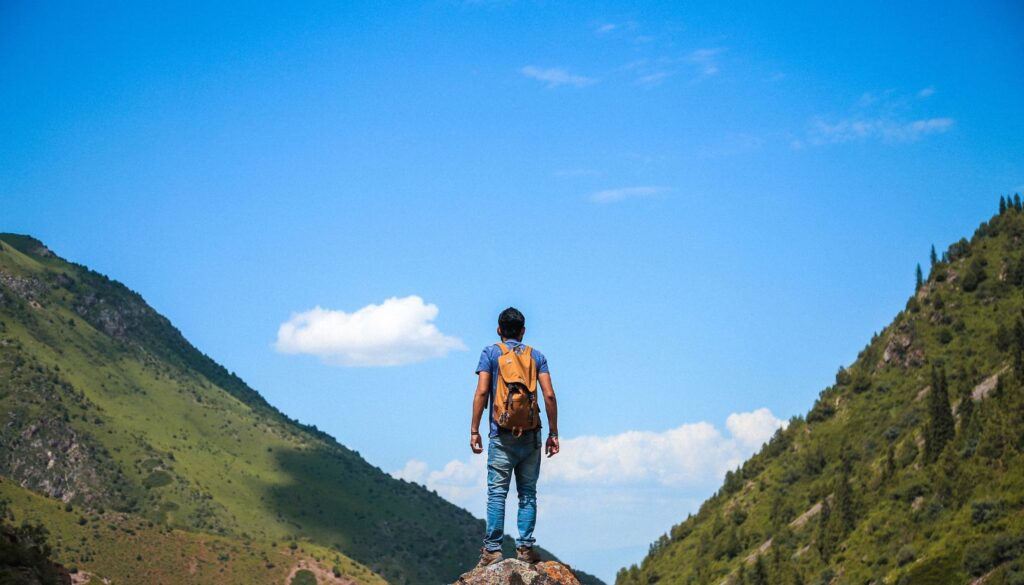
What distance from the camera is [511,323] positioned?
2067 cm

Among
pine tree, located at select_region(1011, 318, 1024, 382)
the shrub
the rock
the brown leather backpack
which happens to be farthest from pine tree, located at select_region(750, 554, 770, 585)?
the brown leather backpack

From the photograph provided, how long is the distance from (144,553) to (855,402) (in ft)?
355

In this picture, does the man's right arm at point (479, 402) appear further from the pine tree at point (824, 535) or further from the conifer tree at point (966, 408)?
the pine tree at point (824, 535)

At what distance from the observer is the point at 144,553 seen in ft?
611

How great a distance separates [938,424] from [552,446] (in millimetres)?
129080

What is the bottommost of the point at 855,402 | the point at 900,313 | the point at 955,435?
the point at 955,435

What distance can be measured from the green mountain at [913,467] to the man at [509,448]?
9354 centimetres

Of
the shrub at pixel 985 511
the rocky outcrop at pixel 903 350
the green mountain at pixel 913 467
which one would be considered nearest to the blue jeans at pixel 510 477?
the green mountain at pixel 913 467

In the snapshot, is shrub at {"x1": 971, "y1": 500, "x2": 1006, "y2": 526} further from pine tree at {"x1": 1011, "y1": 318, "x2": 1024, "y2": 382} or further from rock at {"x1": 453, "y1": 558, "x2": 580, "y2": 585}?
rock at {"x1": 453, "y1": 558, "x2": 580, "y2": 585}

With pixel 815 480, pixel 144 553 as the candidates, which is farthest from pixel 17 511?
pixel 815 480

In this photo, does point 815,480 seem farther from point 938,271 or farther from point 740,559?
point 938,271

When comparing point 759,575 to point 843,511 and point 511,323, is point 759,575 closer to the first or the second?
point 843,511

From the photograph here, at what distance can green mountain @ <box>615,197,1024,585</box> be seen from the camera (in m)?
122

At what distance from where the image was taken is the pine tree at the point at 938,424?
138000 millimetres
